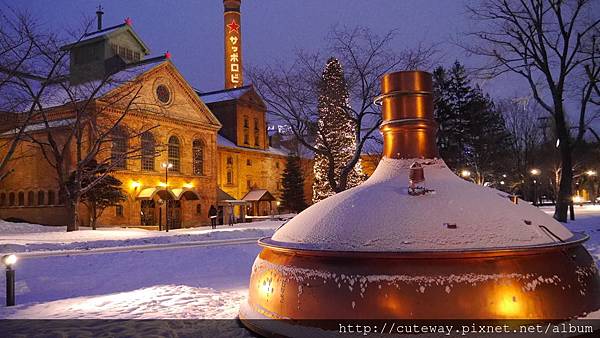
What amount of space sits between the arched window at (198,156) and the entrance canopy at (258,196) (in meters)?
7.80

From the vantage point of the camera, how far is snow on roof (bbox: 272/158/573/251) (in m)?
3.81

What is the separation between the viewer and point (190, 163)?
145 feet

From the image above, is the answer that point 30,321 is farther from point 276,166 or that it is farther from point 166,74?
point 276,166

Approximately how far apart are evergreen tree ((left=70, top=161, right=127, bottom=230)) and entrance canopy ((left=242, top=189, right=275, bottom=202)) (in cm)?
1870

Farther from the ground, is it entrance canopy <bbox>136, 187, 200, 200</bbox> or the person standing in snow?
entrance canopy <bbox>136, 187, 200, 200</bbox>

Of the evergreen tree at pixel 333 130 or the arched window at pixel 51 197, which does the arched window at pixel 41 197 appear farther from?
the evergreen tree at pixel 333 130

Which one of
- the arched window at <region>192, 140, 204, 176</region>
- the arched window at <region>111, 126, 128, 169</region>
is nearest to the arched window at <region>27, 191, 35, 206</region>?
the arched window at <region>111, 126, 128, 169</region>

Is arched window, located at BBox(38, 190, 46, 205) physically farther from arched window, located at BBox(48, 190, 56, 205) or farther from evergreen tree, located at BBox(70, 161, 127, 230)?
evergreen tree, located at BBox(70, 161, 127, 230)

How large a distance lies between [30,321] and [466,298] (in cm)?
620

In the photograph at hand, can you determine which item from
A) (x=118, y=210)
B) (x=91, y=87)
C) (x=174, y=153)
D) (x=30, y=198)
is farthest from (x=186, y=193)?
(x=91, y=87)

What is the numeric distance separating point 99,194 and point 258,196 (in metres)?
21.3

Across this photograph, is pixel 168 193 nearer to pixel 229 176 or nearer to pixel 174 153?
pixel 174 153

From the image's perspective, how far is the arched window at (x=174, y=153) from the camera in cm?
4294

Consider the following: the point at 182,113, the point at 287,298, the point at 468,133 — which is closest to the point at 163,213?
the point at 182,113
